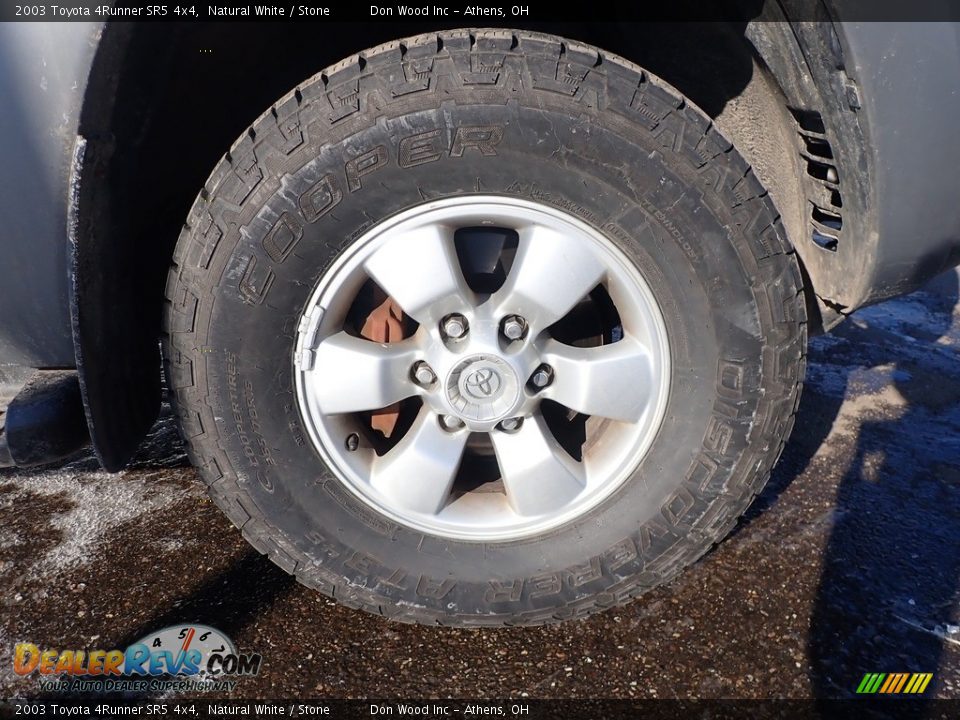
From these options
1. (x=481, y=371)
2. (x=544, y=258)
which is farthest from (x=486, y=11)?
(x=481, y=371)

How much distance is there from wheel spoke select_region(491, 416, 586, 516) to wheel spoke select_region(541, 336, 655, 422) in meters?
0.12

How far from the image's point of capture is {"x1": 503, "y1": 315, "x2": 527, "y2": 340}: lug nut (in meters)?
1.56

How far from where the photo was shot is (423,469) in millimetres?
1608

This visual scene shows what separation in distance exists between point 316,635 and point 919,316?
383 centimetres

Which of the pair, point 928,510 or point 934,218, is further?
point 928,510

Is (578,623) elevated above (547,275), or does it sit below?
below

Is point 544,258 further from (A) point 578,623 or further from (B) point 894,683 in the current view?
(B) point 894,683

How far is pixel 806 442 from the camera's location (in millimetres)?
2537

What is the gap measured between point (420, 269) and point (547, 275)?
0.96 ft

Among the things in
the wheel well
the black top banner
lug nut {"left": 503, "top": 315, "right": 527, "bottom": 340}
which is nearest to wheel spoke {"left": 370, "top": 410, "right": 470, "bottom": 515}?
lug nut {"left": 503, "top": 315, "right": 527, "bottom": 340}

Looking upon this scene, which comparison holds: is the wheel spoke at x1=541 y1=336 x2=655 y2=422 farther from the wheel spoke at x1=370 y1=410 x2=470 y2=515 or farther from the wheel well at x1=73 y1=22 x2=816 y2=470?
the wheel well at x1=73 y1=22 x2=816 y2=470

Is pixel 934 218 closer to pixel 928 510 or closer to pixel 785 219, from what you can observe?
pixel 785 219

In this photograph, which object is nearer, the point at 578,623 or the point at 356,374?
the point at 356,374

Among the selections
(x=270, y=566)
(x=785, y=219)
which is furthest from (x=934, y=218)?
(x=270, y=566)
